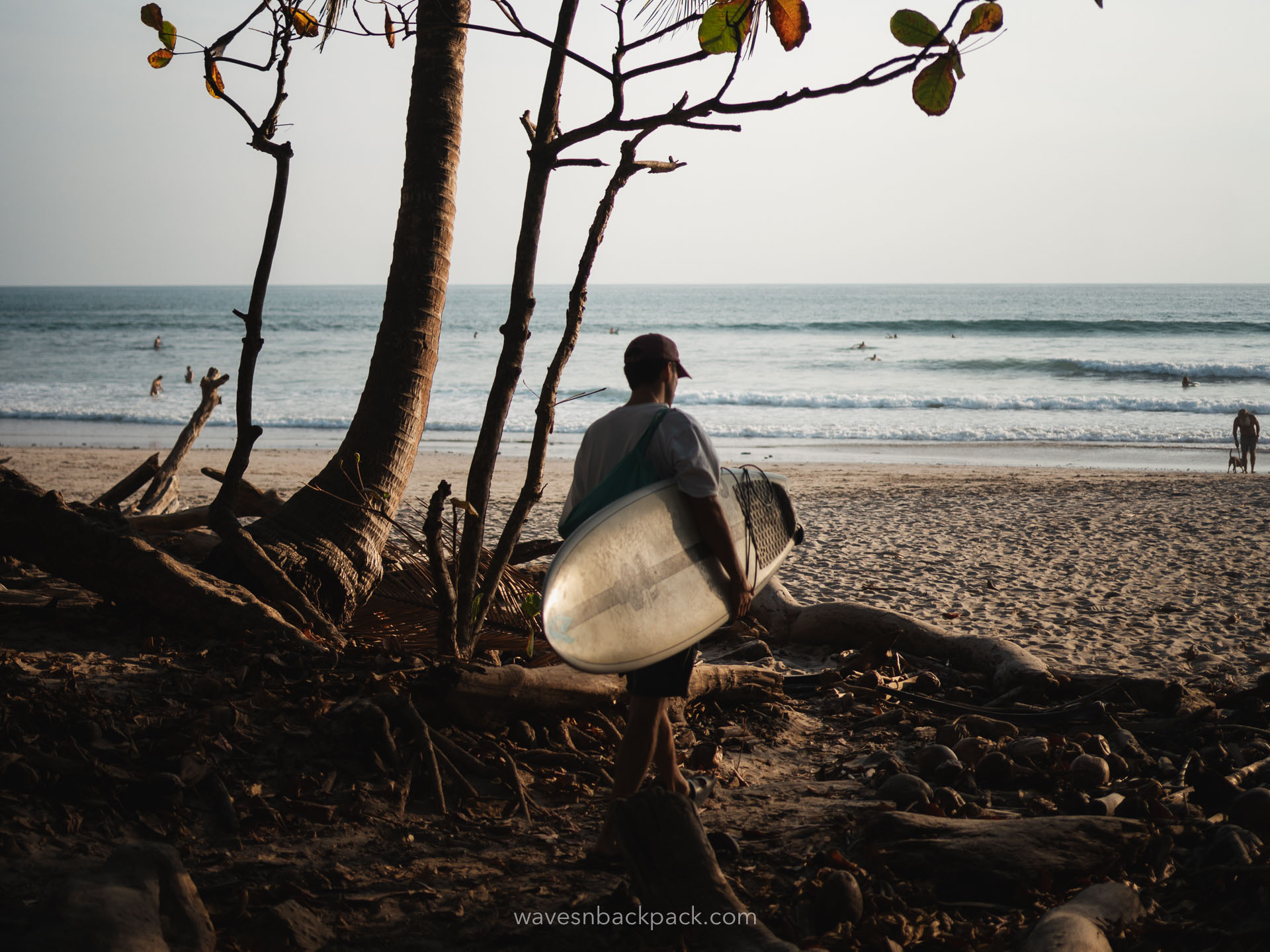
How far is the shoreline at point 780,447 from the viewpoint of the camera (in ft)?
54.9

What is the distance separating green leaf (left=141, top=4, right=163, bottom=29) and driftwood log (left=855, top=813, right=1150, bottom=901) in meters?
3.59

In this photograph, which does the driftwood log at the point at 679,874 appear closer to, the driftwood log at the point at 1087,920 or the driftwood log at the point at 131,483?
the driftwood log at the point at 1087,920

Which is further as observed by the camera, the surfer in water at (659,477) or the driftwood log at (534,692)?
the driftwood log at (534,692)

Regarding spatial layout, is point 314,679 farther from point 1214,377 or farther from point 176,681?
point 1214,377

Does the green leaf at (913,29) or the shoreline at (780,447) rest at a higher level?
A: the green leaf at (913,29)

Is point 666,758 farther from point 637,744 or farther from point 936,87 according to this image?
point 936,87

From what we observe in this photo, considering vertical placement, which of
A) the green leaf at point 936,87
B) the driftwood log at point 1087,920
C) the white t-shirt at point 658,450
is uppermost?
the green leaf at point 936,87

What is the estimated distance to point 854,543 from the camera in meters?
8.88

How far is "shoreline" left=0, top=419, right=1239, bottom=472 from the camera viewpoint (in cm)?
1672

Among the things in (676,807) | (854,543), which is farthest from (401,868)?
(854,543)

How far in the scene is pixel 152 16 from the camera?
309cm

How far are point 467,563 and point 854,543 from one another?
20.0 feet

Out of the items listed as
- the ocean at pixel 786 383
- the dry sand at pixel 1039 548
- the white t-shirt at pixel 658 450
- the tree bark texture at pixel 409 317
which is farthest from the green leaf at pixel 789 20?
the dry sand at pixel 1039 548

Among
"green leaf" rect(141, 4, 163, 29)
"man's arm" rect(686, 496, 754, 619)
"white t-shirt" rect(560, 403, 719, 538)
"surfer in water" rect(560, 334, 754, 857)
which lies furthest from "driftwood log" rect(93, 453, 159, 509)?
"man's arm" rect(686, 496, 754, 619)
